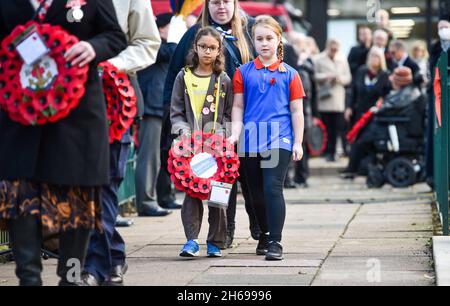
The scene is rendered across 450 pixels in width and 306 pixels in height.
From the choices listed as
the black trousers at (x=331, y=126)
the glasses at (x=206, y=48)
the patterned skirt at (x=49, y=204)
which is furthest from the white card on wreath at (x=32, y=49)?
the black trousers at (x=331, y=126)

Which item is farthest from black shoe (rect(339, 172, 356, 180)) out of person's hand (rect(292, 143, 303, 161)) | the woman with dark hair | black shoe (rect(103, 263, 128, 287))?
black shoe (rect(103, 263, 128, 287))

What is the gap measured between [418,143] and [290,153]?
24.6ft

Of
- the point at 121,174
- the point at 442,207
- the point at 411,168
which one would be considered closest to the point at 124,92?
the point at 121,174

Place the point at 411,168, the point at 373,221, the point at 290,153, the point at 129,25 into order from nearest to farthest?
the point at 129,25, the point at 290,153, the point at 373,221, the point at 411,168

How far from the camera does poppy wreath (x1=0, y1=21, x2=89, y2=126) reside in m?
5.96

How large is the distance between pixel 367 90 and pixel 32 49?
Answer: 37.3ft

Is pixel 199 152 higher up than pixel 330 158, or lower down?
higher up

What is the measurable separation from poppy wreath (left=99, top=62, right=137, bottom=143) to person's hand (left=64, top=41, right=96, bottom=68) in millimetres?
692

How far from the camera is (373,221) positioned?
36.0 feet

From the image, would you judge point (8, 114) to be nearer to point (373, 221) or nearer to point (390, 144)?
point (373, 221)

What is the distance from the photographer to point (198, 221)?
859cm

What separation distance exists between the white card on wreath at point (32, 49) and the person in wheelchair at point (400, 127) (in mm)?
9949

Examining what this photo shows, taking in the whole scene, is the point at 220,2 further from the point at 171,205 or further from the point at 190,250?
the point at 171,205

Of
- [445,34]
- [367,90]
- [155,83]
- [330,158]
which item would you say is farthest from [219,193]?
[330,158]
